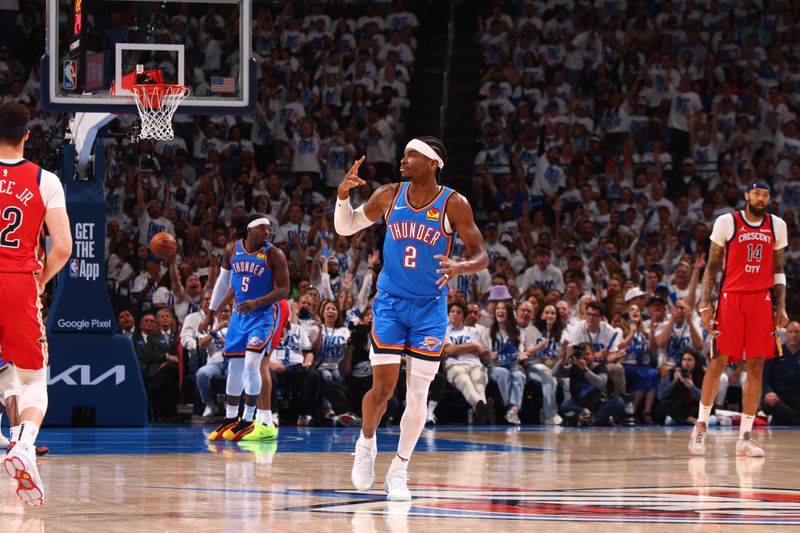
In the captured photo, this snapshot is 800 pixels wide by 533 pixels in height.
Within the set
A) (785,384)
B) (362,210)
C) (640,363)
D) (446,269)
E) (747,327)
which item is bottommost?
(785,384)

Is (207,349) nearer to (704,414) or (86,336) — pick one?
(86,336)

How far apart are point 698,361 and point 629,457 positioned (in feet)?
17.8

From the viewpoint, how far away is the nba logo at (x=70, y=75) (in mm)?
12703

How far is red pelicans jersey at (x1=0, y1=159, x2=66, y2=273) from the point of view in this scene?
7148 millimetres

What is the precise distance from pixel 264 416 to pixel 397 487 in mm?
5216

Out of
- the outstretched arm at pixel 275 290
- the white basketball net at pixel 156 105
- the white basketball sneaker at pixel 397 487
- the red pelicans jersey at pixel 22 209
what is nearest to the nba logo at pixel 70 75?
the white basketball net at pixel 156 105

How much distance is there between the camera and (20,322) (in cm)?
710

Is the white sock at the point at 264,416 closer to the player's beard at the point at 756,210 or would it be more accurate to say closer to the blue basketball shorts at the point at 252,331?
the blue basketball shorts at the point at 252,331

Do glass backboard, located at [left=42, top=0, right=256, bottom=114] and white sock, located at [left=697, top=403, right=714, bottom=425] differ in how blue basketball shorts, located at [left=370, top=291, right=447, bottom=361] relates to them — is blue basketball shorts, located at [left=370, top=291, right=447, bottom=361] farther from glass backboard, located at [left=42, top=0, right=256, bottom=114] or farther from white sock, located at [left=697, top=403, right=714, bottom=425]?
glass backboard, located at [left=42, top=0, right=256, bottom=114]

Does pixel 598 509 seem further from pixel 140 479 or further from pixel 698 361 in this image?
pixel 698 361

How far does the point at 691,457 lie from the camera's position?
11.3 m

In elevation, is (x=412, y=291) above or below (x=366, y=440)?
above

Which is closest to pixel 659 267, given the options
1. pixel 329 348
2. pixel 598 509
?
pixel 329 348

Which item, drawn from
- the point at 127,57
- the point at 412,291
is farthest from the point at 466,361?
the point at 412,291
